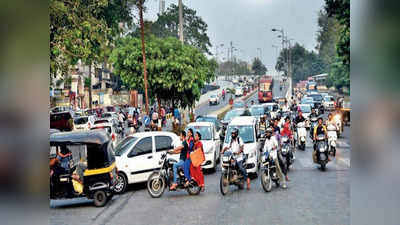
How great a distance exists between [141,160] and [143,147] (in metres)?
0.39

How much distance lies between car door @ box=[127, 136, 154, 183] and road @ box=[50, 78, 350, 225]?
18.0 inches

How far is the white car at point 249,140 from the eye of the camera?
667 inches

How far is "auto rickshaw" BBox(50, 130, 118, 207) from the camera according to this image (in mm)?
12477

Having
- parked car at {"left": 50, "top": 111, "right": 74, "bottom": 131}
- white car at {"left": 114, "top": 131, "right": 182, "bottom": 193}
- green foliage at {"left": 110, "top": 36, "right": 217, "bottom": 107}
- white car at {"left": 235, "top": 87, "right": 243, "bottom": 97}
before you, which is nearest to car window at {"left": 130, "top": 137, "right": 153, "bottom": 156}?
white car at {"left": 114, "top": 131, "right": 182, "bottom": 193}

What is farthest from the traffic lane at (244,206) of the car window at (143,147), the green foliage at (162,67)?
the green foliage at (162,67)

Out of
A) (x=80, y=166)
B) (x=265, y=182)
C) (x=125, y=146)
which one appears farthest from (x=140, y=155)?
(x=265, y=182)

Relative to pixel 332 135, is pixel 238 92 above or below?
above

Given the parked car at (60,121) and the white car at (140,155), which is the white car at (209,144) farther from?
the parked car at (60,121)

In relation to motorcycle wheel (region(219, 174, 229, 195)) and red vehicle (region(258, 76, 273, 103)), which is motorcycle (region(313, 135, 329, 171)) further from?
red vehicle (region(258, 76, 273, 103))

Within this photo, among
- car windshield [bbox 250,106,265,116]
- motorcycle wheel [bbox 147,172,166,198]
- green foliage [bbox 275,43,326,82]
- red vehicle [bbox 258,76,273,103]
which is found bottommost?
motorcycle wheel [bbox 147,172,166,198]

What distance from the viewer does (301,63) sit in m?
120

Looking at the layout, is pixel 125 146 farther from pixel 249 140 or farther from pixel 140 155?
pixel 249 140
